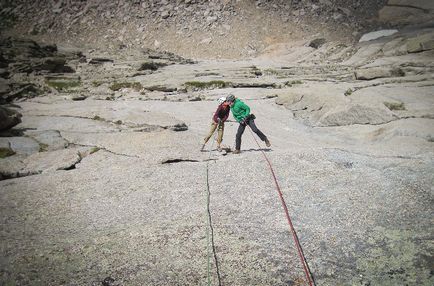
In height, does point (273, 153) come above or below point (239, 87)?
below

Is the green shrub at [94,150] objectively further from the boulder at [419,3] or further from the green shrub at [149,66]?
the boulder at [419,3]

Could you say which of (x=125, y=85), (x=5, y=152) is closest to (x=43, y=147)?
(x=5, y=152)

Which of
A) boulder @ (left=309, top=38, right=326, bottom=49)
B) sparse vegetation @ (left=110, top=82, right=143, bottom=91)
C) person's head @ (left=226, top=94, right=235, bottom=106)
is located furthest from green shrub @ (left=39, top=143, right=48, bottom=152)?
boulder @ (left=309, top=38, right=326, bottom=49)

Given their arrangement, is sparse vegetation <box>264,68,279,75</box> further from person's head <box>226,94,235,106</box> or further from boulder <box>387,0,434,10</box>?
boulder <box>387,0,434,10</box>

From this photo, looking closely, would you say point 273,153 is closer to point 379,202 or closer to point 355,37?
point 379,202

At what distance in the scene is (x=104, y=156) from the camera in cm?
1288

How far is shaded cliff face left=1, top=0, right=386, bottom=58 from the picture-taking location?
5122 cm

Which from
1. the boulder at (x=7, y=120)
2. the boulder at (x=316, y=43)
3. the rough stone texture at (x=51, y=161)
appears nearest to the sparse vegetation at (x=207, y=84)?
the boulder at (x=7, y=120)

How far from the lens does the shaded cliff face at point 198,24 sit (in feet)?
168

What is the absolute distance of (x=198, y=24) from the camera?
177 feet

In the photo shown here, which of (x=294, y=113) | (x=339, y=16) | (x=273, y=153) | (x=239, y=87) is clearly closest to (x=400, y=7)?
(x=339, y=16)

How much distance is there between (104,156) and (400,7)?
56194 mm

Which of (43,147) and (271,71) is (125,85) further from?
(43,147)

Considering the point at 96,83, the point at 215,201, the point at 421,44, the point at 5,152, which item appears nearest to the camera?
the point at 215,201
